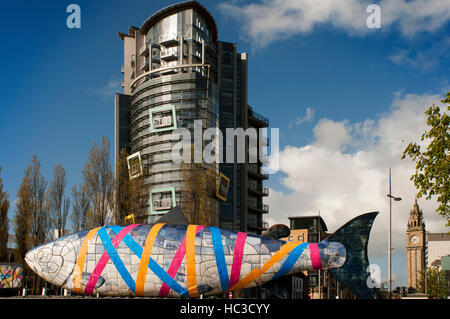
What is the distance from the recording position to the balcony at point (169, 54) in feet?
238

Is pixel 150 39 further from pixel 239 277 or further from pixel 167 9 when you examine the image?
pixel 239 277

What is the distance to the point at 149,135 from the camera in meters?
69.6

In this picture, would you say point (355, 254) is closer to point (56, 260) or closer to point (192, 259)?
point (192, 259)

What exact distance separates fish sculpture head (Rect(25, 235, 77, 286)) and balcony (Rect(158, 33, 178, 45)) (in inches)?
2086

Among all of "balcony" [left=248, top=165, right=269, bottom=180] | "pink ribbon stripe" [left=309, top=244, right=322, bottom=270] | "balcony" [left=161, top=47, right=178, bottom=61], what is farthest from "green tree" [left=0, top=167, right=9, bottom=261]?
"balcony" [left=248, top=165, right=269, bottom=180]

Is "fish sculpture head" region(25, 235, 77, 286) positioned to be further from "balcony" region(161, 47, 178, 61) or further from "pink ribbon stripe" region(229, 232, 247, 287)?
"balcony" region(161, 47, 178, 61)

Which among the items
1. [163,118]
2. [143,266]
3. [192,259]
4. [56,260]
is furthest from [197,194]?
[192,259]

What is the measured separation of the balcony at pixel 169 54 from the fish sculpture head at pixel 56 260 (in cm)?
5207

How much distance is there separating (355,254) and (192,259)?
23.3 feet

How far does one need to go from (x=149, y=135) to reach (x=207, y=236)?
161ft

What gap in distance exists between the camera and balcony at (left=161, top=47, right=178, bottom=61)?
238ft

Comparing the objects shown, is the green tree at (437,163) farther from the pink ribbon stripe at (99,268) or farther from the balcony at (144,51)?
the balcony at (144,51)
